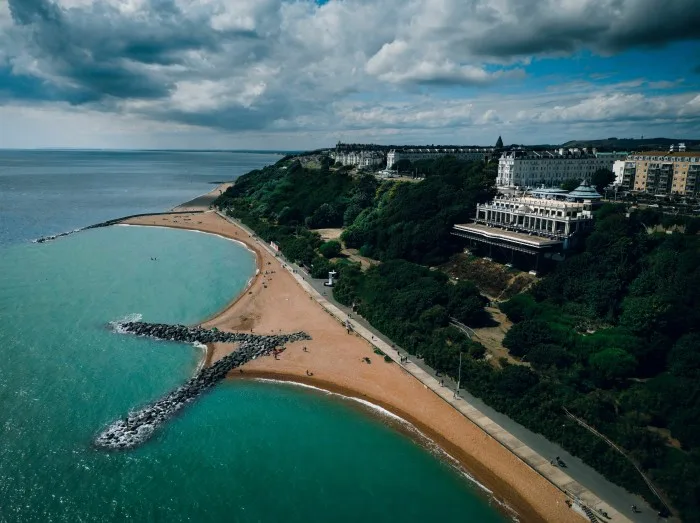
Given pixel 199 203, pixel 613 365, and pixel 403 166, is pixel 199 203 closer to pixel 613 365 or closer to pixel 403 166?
pixel 403 166

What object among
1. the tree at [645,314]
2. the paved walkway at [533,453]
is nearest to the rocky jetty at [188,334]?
the paved walkway at [533,453]

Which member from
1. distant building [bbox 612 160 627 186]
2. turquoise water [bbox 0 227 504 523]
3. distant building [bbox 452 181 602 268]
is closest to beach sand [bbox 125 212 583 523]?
turquoise water [bbox 0 227 504 523]

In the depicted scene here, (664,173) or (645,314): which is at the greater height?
(664,173)

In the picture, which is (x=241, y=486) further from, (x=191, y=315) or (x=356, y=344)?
(x=191, y=315)

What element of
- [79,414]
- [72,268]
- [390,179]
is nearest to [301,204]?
[390,179]

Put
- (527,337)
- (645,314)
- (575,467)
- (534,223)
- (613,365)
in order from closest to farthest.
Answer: (575,467), (613,365), (645,314), (527,337), (534,223)

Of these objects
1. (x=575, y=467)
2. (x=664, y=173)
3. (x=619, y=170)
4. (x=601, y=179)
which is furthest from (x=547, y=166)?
(x=575, y=467)
